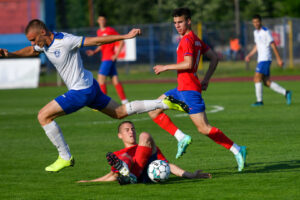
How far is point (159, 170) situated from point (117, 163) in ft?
2.03

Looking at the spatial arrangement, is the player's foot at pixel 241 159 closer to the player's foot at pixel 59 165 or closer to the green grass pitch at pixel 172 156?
the green grass pitch at pixel 172 156

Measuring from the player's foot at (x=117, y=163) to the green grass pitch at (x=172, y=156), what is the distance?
25 cm

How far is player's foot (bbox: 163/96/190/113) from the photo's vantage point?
8.76 meters

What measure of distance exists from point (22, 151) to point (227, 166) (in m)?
4.16

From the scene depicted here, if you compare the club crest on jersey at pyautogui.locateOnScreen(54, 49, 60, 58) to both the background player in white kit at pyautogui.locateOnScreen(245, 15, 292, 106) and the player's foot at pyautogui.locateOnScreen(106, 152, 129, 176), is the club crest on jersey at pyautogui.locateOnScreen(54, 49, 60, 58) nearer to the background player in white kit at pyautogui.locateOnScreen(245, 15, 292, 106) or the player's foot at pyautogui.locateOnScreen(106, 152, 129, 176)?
the player's foot at pyautogui.locateOnScreen(106, 152, 129, 176)

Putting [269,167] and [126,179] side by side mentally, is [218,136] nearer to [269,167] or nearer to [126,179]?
[269,167]

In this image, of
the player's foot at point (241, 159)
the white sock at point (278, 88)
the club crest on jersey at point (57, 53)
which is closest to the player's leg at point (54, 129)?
the club crest on jersey at point (57, 53)

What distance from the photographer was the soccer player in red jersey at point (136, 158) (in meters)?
8.01

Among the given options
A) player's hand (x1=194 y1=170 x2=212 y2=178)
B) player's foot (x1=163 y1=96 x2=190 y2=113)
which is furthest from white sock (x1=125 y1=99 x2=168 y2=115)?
player's hand (x1=194 y1=170 x2=212 y2=178)

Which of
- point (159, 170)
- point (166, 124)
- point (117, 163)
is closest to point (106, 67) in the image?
point (166, 124)

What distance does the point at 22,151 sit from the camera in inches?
458

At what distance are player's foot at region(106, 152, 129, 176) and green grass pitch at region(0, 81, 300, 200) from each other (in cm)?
25

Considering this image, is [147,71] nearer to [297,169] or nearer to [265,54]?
[265,54]

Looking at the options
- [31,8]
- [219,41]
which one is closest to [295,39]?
[219,41]
